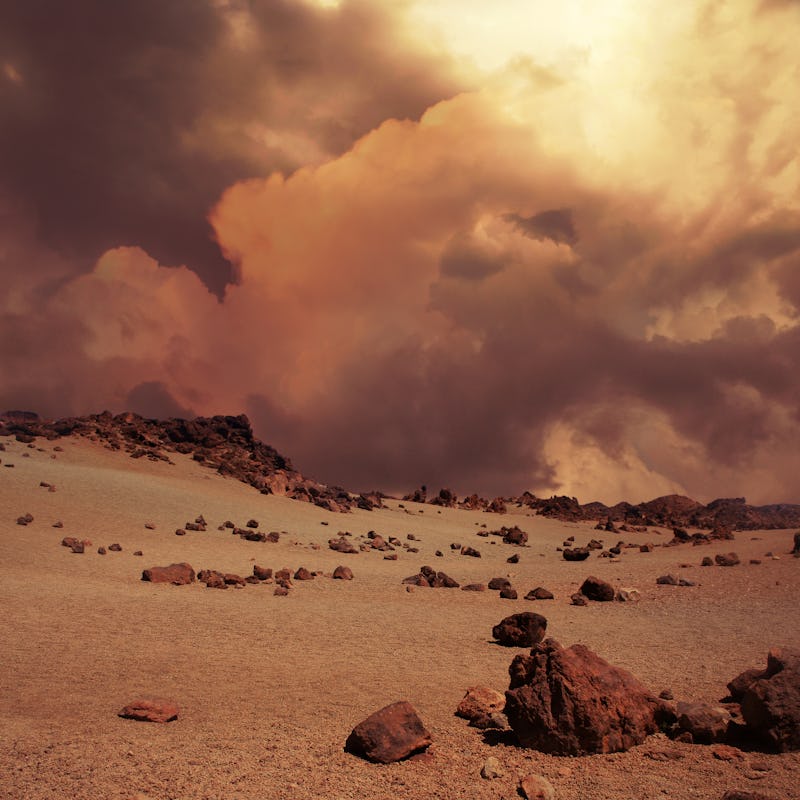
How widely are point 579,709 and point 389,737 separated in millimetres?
1854

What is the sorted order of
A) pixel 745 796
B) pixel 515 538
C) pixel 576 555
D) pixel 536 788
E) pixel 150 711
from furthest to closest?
pixel 515 538 → pixel 576 555 → pixel 150 711 → pixel 536 788 → pixel 745 796

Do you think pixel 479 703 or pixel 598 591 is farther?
pixel 598 591

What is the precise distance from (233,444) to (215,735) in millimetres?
47759

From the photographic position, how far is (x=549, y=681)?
6.30 m

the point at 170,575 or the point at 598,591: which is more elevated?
the point at 170,575

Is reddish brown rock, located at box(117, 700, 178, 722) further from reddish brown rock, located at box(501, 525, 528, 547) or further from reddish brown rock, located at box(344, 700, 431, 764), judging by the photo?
reddish brown rock, located at box(501, 525, 528, 547)

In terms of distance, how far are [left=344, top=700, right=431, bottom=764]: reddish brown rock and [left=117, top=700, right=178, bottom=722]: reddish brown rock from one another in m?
2.14

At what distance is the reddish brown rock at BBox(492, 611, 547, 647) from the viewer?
36.0 ft

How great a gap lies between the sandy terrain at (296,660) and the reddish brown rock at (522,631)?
36 centimetres

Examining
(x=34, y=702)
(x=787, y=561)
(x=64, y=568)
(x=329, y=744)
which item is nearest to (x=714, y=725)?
(x=329, y=744)

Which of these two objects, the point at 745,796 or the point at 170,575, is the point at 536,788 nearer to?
the point at 745,796

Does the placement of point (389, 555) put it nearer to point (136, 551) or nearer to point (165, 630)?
point (136, 551)

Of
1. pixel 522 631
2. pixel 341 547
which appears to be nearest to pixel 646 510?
pixel 341 547

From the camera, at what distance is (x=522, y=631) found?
1098cm
